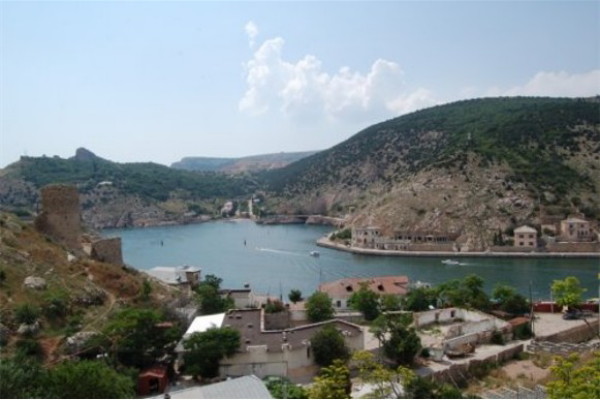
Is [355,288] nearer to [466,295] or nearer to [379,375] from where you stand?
[466,295]

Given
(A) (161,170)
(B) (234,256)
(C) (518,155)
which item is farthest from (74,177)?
(C) (518,155)

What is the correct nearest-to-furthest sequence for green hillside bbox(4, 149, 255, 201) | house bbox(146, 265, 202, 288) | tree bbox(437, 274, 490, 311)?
1. tree bbox(437, 274, 490, 311)
2. house bbox(146, 265, 202, 288)
3. green hillside bbox(4, 149, 255, 201)

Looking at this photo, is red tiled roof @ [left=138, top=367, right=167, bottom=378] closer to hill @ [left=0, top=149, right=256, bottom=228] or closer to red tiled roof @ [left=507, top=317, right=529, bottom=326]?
red tiled roof @ [left=507, top=317, right=529, bottom=326]

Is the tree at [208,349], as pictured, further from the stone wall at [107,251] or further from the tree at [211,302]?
the stone wall at [107,251]

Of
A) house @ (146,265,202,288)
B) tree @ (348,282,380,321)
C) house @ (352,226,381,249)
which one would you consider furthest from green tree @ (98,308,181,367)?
house @ (352,226,381,249)

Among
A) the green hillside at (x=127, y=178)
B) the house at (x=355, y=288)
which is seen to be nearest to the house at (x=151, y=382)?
the house at (x=355, y=288)

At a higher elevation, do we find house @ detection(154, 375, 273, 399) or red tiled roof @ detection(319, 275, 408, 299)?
house @ detection(154, 375, 273, 399)

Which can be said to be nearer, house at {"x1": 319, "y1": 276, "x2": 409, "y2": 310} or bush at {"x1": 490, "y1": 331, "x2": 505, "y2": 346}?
bush at {"x1": 490, "y1": 331, "x2": 505, "y2": 346}
